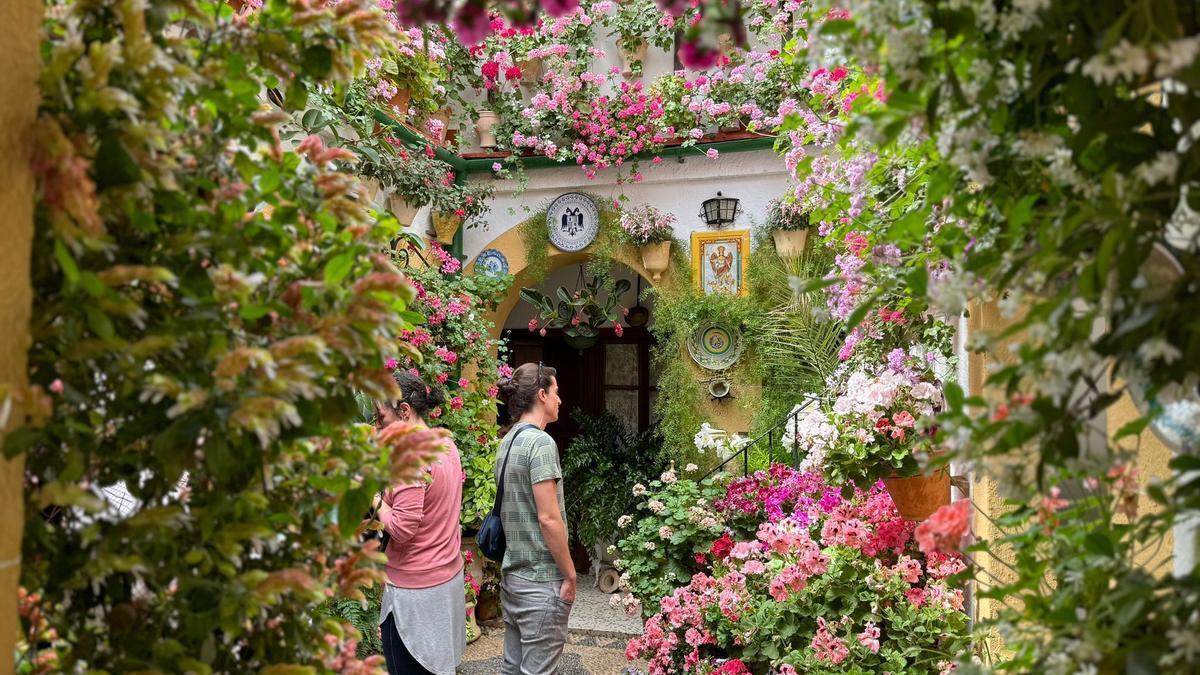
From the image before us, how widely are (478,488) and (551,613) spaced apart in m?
2.78

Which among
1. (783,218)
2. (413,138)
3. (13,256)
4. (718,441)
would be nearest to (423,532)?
(13,256)

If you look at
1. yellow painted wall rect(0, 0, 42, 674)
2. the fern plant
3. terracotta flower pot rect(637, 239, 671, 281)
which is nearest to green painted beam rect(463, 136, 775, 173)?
terracotta flower pot rect(637, 239, 671, 281)

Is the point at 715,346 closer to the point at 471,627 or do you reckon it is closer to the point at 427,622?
the point at 471,627

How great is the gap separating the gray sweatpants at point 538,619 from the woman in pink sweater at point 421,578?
21 cm

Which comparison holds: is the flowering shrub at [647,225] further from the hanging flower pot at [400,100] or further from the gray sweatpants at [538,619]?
the gray sweatpants at [538,619]

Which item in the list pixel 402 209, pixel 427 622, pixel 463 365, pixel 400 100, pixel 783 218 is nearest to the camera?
pixel 427 622

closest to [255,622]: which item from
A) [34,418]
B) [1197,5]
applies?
[34,418]

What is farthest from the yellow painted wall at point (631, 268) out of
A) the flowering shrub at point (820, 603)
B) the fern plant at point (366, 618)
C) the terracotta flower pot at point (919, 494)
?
the terracotta flower pot at point (919, 494)

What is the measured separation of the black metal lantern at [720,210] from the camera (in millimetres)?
6723

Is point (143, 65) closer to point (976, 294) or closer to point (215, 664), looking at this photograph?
point (215, 664)

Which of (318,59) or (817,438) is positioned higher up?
(318,59)

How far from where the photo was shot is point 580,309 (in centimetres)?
793

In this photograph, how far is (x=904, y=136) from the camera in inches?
47.3

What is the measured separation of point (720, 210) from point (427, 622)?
4.19 meters
